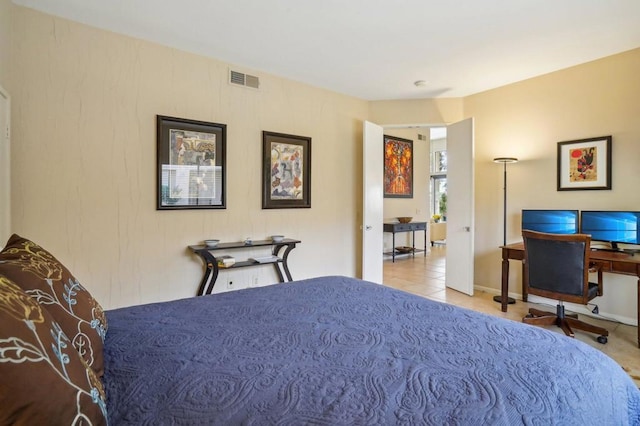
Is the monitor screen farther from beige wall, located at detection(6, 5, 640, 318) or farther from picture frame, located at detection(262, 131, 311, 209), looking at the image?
picture frame, located at detection(262, 131, 311, 209)

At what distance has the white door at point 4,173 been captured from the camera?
2223mm

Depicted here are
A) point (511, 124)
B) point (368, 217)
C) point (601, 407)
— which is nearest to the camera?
point (601, 407)

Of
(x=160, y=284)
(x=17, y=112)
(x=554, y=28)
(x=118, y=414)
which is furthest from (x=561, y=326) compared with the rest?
(x=17, y=112)

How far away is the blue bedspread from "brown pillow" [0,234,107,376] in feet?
0.33

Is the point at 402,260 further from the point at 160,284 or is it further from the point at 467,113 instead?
the point at 160,284

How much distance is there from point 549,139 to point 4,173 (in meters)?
5.20

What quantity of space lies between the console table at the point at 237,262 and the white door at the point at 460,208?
2.31 m

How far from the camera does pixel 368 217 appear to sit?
441 cm

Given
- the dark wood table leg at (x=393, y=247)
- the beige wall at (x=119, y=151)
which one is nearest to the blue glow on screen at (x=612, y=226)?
the beige wall at (x=119, y=151)

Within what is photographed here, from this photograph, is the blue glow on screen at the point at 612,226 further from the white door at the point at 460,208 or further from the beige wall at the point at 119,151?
the beige wall at the point at 119,151

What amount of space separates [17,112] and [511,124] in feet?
16.6

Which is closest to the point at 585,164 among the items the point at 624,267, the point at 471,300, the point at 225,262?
the point at 624,267

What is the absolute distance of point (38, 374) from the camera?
24.6 inches

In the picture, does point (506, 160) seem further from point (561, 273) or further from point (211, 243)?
point (211, 243)
